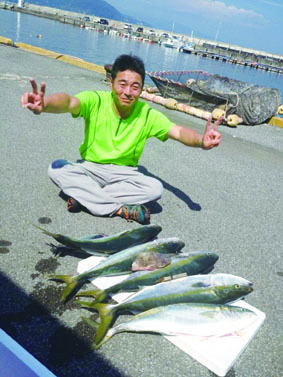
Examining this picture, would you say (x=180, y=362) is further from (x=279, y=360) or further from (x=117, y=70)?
(x=117, y=70)

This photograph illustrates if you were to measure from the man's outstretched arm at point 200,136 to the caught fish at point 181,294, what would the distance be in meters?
1.47

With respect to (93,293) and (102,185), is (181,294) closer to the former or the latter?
(93,293)

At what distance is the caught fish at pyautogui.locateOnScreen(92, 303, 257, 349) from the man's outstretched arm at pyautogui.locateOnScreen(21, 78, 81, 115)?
1.98 metres

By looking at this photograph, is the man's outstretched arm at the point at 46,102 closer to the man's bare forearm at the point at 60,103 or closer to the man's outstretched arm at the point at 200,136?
the man's bare forearm at the point at 60,103

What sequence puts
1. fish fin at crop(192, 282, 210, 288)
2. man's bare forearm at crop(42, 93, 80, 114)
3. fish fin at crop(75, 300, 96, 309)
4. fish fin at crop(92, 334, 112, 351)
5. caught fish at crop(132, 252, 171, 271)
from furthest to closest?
man's bare forearm at crop(42, 93, 80, 114)
caught fish at crop(132, 252, 171, 271)
fish fin at crop(192, 282, 210, 288)
fish fin at crop(75, 300, 96, 309)
fish fin at crop(92, 334, 112, 351)

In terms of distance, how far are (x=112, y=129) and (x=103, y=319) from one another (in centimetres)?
219

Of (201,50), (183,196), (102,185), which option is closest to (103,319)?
(102,185)

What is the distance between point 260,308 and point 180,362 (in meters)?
1.04

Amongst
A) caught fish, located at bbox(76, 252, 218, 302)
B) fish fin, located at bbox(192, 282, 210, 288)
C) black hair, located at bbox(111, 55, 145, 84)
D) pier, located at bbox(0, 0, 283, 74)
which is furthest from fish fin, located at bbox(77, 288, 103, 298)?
pier, located at bbox(0, 0, 283, 74)

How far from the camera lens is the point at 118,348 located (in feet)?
7.52

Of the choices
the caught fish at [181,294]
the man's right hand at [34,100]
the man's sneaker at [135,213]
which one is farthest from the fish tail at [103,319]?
the man's right hand at [34,100]

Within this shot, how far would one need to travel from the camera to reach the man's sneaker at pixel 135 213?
385 cm

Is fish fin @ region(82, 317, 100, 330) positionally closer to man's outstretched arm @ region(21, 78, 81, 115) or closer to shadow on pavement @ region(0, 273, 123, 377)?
shadow on pavement @ region(0, 273, 123, 377)

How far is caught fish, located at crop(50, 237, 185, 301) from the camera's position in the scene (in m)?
2.65
